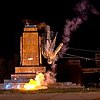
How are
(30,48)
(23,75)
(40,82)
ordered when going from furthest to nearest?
(30,48)
(23,75)
(40,82)

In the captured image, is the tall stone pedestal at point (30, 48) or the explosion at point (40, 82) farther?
the tall stone pedestal at point (30, 48)

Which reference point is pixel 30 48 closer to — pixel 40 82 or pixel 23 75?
pixel 23 75

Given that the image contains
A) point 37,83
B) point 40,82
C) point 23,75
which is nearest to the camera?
point 37,83

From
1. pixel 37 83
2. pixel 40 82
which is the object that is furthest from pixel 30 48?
pixel 37 83

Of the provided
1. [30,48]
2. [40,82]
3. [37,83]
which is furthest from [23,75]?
[30,48]

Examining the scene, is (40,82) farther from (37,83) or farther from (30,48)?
(30,48)

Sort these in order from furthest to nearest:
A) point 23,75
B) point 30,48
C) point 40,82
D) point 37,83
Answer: point 30,48 < point 23,75 < point 40,82 < point 37,83

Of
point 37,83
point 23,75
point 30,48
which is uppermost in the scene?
point 30,48

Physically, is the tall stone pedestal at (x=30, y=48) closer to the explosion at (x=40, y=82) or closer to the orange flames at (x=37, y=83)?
the explosion at (x=40, y=82)

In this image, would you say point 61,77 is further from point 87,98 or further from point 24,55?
point 87,98

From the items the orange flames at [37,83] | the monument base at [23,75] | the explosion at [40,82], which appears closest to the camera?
the orange flames at [37,83]

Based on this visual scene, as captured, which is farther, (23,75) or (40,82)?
(23,75)

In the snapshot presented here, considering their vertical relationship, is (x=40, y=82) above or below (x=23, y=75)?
below

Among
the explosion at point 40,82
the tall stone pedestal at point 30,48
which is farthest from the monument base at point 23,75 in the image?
the explosion at point 40,82
